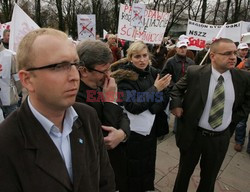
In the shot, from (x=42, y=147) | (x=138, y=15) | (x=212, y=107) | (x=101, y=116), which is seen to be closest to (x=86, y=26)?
(x=138, y=15)

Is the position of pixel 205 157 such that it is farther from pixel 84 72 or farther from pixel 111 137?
pixel 84 72

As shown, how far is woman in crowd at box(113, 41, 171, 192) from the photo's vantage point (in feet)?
7.64

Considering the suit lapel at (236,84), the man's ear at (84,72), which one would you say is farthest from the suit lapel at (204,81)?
the man's ear at (84,72)

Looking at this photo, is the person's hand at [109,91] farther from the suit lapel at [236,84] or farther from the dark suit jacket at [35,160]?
the suit lapel at [236,84]

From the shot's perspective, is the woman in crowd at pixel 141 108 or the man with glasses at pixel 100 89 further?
the woman in crowd at pixel 141 108

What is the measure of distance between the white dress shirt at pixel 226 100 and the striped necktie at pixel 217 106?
36mm

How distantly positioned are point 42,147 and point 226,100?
6.62 feet

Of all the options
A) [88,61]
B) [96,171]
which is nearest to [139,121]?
[88,61]

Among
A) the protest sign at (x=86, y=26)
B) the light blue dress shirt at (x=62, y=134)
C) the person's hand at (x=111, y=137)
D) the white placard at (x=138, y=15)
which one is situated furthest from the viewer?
the protest sign at (x=86, y=26)

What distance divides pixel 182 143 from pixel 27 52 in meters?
2.07

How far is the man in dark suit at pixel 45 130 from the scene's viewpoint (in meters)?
0.93

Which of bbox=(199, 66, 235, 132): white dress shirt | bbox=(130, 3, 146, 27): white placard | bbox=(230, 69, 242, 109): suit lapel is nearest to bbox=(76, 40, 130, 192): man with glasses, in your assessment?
bbox=(199, 66, 235, 132): white dress shirt

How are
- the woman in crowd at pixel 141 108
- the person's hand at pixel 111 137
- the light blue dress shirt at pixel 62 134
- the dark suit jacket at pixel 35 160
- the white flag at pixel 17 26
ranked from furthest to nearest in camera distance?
the white flag at pixel 17 26, the woman in crowd at pixel 141 108, the person's hand at pixel 111 137, the light blue dress shirt at pixel 62 134, the dark suit jacket at pixel 35 160

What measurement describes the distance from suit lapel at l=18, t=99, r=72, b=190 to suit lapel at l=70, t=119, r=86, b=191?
0.04 m
